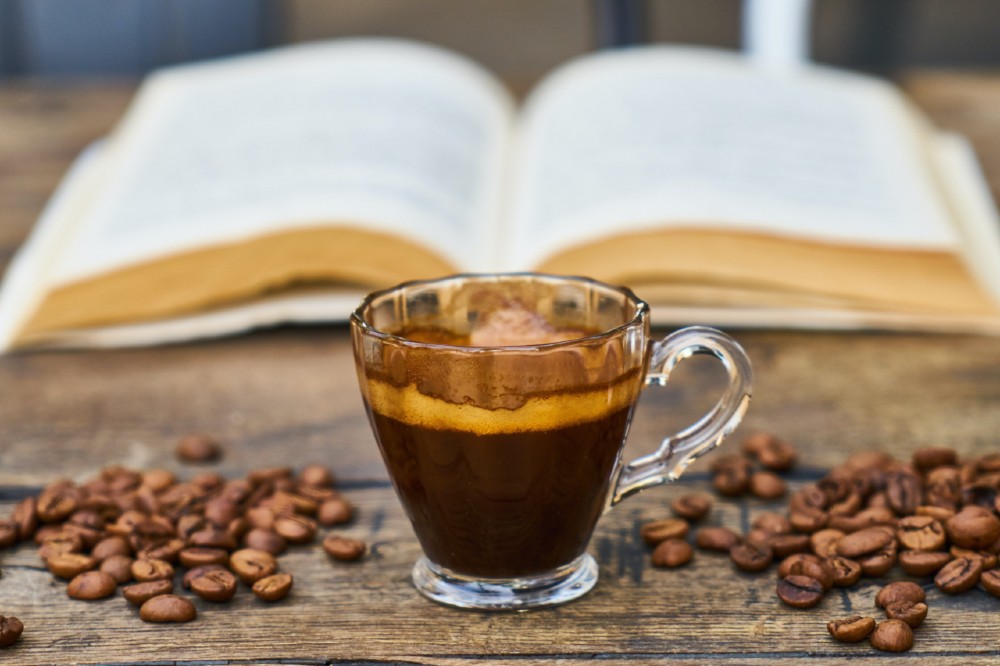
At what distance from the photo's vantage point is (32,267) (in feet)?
3.88

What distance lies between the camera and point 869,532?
64 cm

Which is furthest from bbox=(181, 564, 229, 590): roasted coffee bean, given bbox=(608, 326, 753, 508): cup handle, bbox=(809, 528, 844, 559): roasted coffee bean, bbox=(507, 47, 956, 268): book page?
bbox=(507, 47, 956, 268): book page

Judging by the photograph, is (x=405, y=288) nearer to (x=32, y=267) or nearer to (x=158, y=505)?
(x=158, y=505)

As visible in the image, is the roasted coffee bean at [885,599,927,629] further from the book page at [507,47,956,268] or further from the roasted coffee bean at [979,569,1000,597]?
the book page at [507,47,956,268]

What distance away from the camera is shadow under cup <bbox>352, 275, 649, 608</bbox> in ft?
1.88

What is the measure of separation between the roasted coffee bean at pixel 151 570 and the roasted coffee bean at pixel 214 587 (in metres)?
0.02

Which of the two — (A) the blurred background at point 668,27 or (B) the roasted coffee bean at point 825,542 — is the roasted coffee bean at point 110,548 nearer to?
(B) the roasted coffee bean at point 825,542

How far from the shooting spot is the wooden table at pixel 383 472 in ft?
1.86

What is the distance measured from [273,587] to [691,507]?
0.80ft

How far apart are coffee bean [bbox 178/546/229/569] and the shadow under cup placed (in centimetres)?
10

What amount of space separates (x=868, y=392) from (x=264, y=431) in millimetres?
459

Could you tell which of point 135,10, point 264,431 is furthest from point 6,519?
point 135,10

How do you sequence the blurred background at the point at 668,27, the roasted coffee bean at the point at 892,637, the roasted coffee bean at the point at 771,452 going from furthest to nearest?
the blurred background at the point at 668,27
the roasted coffee bean at the point at 771,452
the roasted coffee bean at the point at 892,637

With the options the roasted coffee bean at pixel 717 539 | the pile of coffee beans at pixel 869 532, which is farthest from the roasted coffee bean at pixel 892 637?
the roasted coffee bean at pixel 717 539
